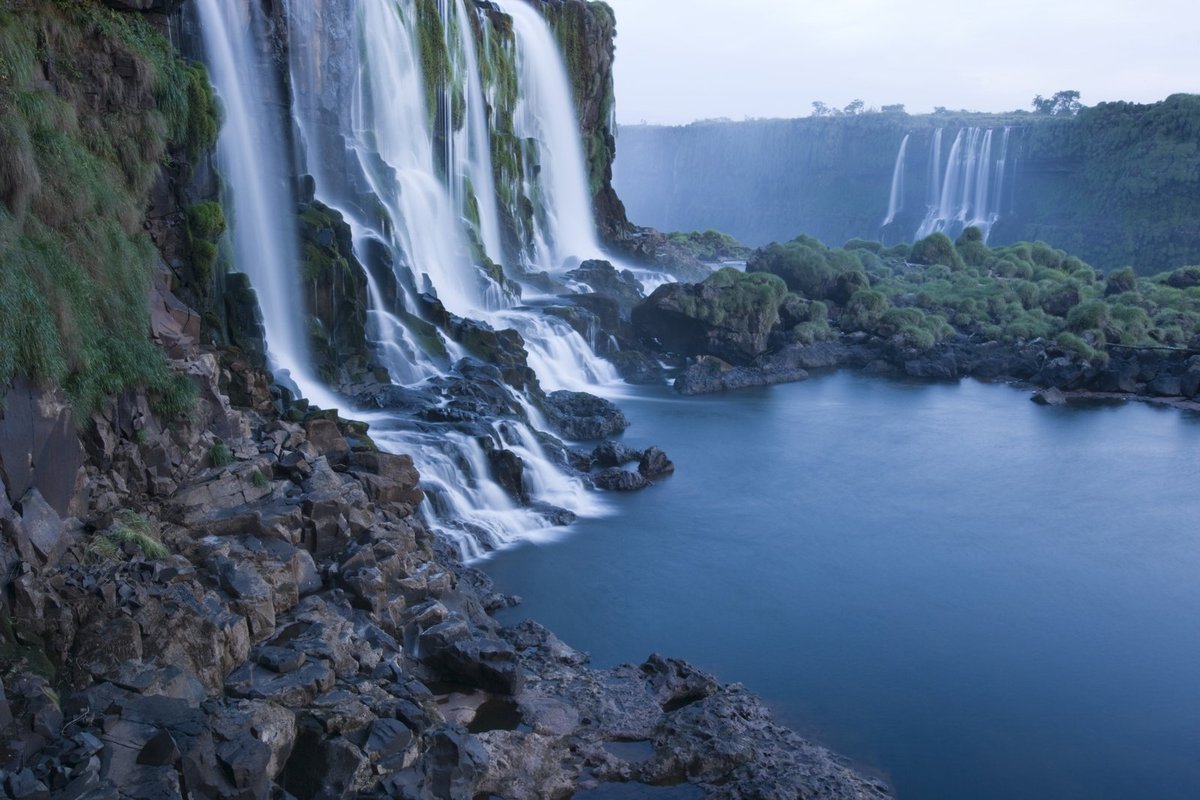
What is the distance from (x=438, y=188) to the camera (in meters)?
30.3

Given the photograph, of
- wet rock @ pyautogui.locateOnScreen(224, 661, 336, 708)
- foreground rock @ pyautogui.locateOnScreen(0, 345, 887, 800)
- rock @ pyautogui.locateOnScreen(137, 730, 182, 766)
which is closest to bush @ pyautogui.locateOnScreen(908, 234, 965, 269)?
foreground rock @ pyautogui.locateOnScreen(0, 345, 887, 800)

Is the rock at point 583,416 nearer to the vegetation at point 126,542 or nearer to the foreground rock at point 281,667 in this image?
the foreground rock at point 281,667

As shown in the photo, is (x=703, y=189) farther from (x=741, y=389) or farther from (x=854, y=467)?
(x=854, y=467)

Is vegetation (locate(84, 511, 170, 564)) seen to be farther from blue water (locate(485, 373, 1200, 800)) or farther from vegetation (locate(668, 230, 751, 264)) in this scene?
vegetation (locate(668, 230, 751, 264))

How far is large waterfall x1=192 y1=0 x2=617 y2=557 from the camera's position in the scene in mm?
19625

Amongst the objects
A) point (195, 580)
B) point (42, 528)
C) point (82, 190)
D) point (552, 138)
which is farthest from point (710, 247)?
point (42, 528)

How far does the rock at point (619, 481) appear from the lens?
20.8 metres

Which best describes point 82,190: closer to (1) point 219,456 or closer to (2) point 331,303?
(1) point 219,456

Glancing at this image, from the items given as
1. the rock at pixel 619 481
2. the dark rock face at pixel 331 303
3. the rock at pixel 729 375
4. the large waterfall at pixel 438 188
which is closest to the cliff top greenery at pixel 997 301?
the rock at pixel 729 375

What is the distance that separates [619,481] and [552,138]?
24.0 meters

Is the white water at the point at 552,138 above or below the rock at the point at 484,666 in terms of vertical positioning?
above

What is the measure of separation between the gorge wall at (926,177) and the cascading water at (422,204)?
137 ft

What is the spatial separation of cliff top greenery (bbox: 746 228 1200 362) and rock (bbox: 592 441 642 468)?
13.6m

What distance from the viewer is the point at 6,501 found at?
9.52m
